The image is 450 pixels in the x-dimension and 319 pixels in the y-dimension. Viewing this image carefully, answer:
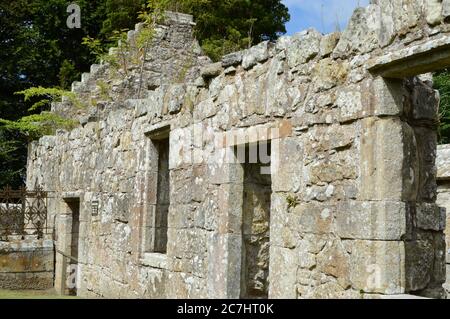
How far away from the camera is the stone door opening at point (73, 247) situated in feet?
39.3

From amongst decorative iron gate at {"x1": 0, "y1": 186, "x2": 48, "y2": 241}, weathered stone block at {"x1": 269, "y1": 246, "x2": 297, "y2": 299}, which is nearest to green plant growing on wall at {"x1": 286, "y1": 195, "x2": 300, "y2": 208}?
weathered stone block at {"x1": 269, "y1": 246, "x2": 297, "y2": 299}

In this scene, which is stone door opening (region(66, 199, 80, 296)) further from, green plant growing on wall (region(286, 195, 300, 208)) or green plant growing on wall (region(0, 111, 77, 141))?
green plant growing on wall (region(286, 195, 300, 208))

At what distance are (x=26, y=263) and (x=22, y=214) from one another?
1155 mm

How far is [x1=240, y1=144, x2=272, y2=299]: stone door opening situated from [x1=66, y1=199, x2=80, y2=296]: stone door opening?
639 centimetres

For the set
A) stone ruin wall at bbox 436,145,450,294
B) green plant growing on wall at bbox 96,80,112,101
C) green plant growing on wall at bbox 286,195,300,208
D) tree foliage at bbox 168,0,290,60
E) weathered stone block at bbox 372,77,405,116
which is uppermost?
tree foliage at bbox 168,0,290,60

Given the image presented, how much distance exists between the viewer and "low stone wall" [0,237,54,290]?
458 inches

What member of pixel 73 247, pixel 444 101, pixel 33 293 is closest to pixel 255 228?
pixel 33 293

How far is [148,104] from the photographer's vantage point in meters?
8.66

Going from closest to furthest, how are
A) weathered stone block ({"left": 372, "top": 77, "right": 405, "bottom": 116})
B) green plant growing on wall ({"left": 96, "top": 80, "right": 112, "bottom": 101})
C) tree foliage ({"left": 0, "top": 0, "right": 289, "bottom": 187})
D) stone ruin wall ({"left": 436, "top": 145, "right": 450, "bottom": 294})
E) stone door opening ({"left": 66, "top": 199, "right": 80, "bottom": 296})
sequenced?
1. weathered stone block ({"left": 372, "top": 77, "right": 405, "bottom": 116})
2. stone ruin wall ({"left": 436, "top": 145, "right": 450, "bottom": 294})
3. stone door opening ({"left": 66, "top": 199, "right": 80, "bottom": 296})
4. green plant growing on wall ({"left": 96, "top": 80, "right": 112, "bottom": 101})
5. tree foliage ({"left": 0, "top": 0, "right": 289, "bottom": 187})

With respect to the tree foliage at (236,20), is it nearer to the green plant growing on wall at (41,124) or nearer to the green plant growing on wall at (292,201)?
the green plant growing on wall at (41,124)

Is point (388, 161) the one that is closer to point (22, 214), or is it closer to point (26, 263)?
point (26, 263)

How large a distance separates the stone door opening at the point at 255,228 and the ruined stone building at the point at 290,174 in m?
0.01

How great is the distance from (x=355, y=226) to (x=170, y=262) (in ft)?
11.4

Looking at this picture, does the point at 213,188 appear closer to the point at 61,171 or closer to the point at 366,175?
the point at 366,175
